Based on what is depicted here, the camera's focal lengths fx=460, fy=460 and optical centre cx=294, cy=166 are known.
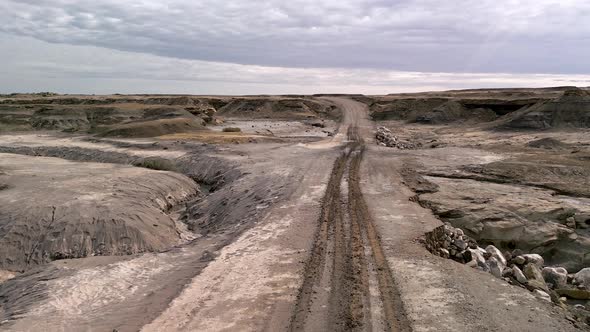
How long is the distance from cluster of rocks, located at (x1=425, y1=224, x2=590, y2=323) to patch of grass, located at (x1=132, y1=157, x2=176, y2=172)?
15994 mm

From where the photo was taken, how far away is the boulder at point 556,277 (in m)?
9.72

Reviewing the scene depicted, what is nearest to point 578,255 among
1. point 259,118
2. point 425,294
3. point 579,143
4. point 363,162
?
point 425,294

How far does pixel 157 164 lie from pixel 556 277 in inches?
751

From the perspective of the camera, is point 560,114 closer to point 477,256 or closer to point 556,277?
point 556,277

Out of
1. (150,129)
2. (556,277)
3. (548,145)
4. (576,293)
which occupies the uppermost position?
(150,129)

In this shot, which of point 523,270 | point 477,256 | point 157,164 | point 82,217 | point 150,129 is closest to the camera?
point 523,270

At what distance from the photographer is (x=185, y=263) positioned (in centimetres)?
1006

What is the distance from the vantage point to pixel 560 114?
36812mm

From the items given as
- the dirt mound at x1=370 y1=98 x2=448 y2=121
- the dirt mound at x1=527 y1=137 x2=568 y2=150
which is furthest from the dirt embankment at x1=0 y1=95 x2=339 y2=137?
the dirt mound at x1=527 y1=137 x2=568 y2=150

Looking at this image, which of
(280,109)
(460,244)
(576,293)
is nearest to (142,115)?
(280,109)

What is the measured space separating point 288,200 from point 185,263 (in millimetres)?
5320

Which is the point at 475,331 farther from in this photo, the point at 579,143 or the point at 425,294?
the point at 579,143

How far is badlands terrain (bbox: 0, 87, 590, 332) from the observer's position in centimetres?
742

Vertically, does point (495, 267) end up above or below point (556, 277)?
above
